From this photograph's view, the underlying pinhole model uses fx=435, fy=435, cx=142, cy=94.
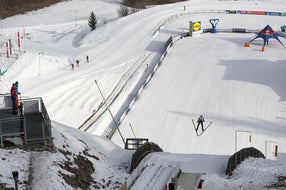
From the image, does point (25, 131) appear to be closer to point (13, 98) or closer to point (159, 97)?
point (13, 98)

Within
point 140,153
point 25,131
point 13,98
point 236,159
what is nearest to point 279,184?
point 236,159

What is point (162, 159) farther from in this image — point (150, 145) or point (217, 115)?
point (217, 115)

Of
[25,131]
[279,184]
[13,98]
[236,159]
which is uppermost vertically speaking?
[13,98]

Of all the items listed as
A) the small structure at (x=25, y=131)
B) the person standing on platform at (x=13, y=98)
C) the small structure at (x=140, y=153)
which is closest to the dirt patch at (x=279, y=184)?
the small structure at (x=140, y=153)

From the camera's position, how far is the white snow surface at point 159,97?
49.4 feet

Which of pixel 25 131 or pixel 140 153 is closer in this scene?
pixel 25 131

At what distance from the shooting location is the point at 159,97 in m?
34.3

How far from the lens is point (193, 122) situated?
96.4ft

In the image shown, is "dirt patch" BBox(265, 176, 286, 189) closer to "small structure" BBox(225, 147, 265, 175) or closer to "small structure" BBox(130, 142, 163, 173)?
"small structure" BBox(225, 147, 265, 175)

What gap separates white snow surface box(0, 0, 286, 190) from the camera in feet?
49.4

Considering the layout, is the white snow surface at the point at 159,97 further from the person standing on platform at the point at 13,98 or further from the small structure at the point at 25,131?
the person standing on platform at the point at 13,98

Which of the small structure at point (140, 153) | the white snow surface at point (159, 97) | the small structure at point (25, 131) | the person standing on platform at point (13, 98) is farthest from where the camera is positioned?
the small structure at point (140, 153)

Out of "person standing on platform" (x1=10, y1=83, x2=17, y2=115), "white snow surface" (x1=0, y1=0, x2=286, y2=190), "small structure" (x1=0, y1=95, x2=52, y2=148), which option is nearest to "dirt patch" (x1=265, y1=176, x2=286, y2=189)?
"white snow surface" (x1=0, y1=0, x2=286, y2=190)

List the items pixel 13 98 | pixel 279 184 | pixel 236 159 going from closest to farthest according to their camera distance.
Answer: pixel 279 184 → pixel 13 98 → pixel 236 159
